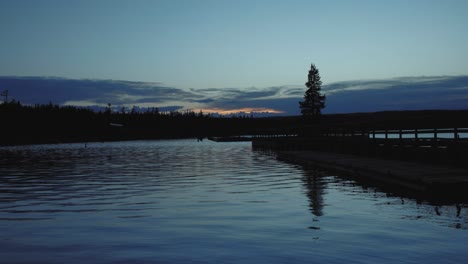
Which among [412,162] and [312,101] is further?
[312,101]

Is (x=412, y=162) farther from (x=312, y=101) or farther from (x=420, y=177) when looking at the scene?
(x=312, y=101)

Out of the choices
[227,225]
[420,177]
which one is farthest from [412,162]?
[227,225]

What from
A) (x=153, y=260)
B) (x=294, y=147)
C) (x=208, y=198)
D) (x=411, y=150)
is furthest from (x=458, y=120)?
(x=294, y=147)

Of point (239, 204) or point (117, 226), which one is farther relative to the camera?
point (239, 204)

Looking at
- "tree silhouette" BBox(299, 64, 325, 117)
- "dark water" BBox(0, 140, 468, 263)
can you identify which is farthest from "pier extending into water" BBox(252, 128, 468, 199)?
"tree silhouette" BBox(299, 64, 325, 117)

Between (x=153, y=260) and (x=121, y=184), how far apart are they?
1593 centimetres

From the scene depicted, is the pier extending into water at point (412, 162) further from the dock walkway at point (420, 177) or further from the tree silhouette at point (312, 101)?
the tree silhouette at point (312, 101)

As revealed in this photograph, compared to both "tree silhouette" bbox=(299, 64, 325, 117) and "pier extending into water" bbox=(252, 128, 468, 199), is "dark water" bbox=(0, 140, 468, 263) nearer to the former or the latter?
"pier extending into water" bbox=(252, 128, 468, 199)

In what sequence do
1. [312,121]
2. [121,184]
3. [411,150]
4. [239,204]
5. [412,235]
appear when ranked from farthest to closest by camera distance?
1. [312,121]
2. [411,150]
3. [121,184]
4. [239,204]
5. [412,235]

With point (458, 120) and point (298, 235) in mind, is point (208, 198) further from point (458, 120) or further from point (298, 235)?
point (458, 120)

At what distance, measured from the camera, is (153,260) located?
10.1 metres

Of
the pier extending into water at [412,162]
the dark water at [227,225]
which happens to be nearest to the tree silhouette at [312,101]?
the pier extending into water at [412,162]

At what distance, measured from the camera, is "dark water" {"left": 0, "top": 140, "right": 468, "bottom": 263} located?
34.1 feet

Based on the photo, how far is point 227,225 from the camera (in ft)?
45.3
